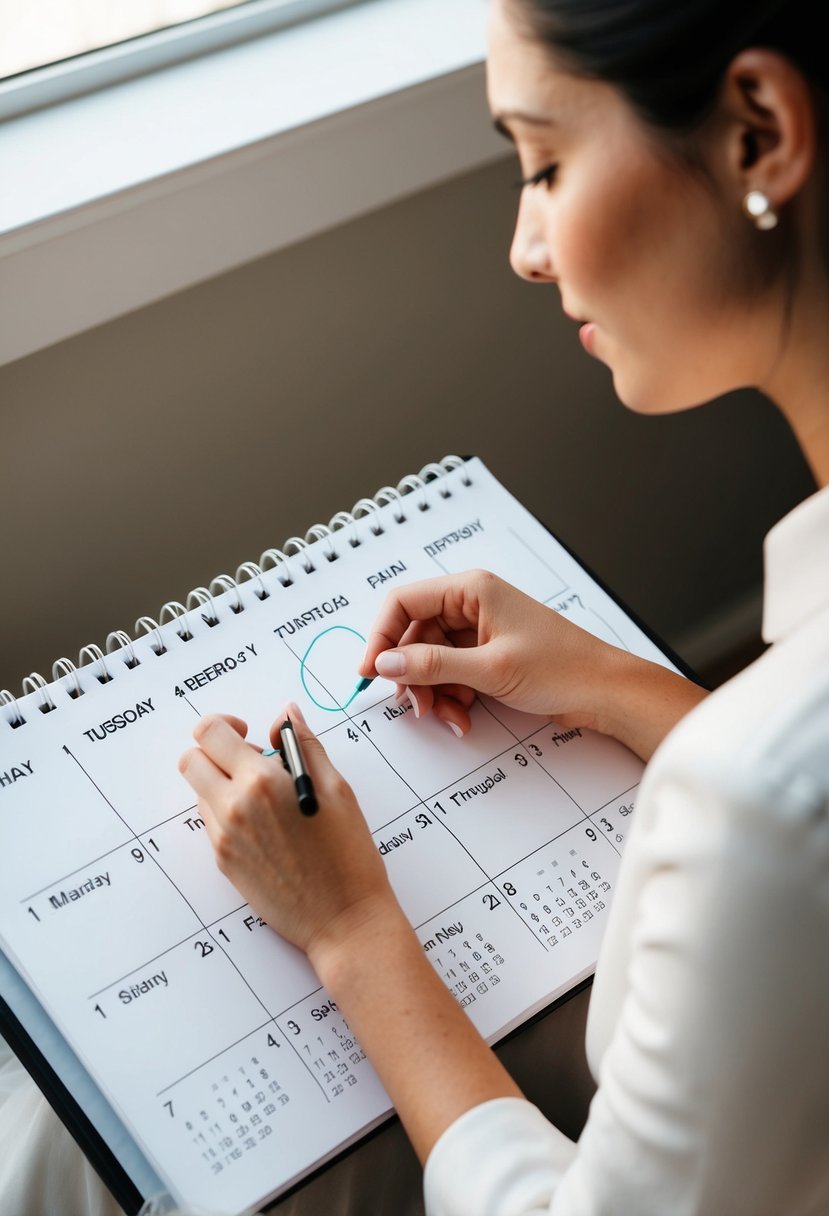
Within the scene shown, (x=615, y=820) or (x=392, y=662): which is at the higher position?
(x=392, y=662)

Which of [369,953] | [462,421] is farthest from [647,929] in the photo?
[462,421]

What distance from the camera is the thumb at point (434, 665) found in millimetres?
710

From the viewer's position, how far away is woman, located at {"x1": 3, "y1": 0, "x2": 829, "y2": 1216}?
443 mm

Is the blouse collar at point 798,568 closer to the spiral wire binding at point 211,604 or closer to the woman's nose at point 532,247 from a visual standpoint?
the woman's nose at point 532,247

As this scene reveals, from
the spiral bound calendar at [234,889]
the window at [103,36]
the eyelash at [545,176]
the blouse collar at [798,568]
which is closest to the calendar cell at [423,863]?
the spiral bound calendar at [234,889]

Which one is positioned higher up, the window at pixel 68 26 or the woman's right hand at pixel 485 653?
the window at pixel 68 26

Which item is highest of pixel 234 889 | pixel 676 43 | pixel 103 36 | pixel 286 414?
pixel 103 36

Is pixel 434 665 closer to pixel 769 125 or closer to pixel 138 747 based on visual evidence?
pixel 138 747

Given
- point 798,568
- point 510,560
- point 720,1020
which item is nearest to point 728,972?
point 720,1020

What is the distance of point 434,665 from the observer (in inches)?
27.9

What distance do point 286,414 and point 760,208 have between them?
660 millimetres

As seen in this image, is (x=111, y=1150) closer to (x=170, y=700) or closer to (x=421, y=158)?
Answer: (x=170, y=700)

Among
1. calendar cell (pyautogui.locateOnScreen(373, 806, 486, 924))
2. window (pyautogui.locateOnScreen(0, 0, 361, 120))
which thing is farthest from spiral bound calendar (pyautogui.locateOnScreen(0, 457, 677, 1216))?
window (pyautogui.locateOnScreen(0, 0, 361, 120))

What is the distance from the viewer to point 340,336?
1.08 m
